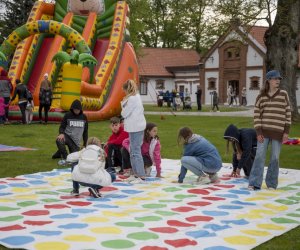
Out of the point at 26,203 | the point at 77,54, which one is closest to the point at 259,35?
the point at 77,54

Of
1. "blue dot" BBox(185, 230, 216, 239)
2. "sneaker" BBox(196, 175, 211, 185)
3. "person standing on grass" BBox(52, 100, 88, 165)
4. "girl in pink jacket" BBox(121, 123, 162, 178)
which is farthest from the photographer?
"person standing on grass" BBox(52, 100, 88, 165)

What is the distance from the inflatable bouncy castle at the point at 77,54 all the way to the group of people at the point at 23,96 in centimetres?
48

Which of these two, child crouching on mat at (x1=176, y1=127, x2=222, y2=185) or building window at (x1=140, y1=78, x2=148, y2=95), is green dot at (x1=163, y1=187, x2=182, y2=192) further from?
building window at (x1=140, y1=78, x2=148, y2=95)

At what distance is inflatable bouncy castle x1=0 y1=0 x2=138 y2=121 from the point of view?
58.4ft

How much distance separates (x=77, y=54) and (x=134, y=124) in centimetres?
925

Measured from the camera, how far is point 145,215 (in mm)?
6047

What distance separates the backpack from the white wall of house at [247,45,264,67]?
3990cm

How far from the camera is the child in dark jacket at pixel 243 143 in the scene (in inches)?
326

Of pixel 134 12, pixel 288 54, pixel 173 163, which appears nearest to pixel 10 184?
pixel 173 163

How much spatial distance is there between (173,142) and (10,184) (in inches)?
267

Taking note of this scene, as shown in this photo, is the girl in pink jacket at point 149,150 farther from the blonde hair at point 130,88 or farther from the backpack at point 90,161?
the backpack at point 90,161

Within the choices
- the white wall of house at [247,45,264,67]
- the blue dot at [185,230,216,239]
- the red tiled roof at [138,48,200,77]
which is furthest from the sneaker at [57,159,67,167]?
the red tiled roof at [138,48,200,77]

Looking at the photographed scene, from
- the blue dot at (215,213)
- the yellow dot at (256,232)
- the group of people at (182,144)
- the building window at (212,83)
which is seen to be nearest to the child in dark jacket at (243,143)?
the group of people at (182,144)

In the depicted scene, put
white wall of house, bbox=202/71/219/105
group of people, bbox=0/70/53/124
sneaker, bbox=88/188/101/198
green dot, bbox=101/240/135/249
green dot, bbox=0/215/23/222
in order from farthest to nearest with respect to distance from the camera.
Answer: white wall of house, bbox=202/71/219/105 < group of people, bbox=0/70/53/124 < sneaker, bbox=88/188/101/198 < green dot, bbox=0/215/23/222 < green dot, bbox=101/240/135/249
